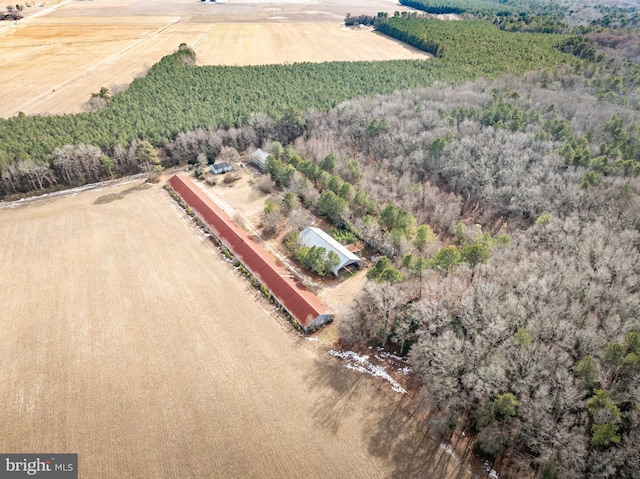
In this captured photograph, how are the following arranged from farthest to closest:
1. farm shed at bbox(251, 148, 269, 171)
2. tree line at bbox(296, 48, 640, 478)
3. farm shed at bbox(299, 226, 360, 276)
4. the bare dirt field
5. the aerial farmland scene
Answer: farm shed at bbox(251, 148, 269, 171)
farm shed at bbox(299, 226, 360, 276)
the bare dirt field
the aerial farmland scene
tree line at bbox(296, 48, 640, 478)

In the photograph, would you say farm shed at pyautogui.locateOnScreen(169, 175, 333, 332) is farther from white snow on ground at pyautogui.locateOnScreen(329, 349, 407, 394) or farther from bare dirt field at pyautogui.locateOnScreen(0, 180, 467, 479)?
white snow on ground at pyautogui.locateOnScreen(329, 349, 407, 394)

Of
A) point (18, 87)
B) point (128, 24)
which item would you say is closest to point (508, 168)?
point (18, 87)

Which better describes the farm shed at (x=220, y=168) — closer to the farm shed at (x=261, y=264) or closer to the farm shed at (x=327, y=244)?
the farm shed at (x=261, y=264)

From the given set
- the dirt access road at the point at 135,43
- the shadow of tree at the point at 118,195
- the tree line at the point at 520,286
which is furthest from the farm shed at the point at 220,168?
the dirt access road at the point at 135,43

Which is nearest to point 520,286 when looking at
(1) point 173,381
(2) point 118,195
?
(1) point 173,381

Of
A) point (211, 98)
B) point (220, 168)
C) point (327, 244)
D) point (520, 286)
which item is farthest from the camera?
point (211, 98)

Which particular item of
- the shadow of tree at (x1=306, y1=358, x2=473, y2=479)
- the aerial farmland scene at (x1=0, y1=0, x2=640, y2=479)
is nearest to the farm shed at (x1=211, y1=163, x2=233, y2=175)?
the aerial farmland scene at (x1=0, y1=0, x2=640, y2=479)

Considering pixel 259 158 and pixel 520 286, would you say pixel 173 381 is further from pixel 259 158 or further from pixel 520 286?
pixel 259 158
